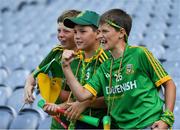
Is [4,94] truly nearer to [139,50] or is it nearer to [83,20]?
[83,20]

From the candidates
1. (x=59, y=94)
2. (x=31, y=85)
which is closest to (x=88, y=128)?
(x=59, y=94)

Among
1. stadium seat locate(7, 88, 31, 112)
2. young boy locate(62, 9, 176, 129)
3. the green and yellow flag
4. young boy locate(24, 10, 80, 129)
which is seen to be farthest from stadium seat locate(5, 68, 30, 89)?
young boy locate(62, 9, 176, 129)

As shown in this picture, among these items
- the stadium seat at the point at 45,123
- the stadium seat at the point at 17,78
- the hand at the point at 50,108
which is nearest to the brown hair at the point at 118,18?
the hand at the point at 50,108

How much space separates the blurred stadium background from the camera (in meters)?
4.78

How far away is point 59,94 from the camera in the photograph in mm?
2551

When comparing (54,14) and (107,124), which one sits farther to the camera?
(54,14)

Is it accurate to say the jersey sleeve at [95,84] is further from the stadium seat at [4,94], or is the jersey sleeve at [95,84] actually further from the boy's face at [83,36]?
the stadium seat at [4,94]

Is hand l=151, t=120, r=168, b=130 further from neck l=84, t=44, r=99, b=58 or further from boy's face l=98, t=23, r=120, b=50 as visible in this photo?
neck l=84, t=44, r=99, b=58

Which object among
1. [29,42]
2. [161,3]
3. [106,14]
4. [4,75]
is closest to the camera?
[106,14]

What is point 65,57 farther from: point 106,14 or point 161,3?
point 161,3

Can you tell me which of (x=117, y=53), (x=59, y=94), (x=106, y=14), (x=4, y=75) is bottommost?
(x=4, y=75)

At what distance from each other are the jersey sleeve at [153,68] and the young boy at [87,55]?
287 mm

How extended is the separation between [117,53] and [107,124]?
0.36m

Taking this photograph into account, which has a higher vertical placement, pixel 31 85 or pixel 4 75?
pixel 31 85
